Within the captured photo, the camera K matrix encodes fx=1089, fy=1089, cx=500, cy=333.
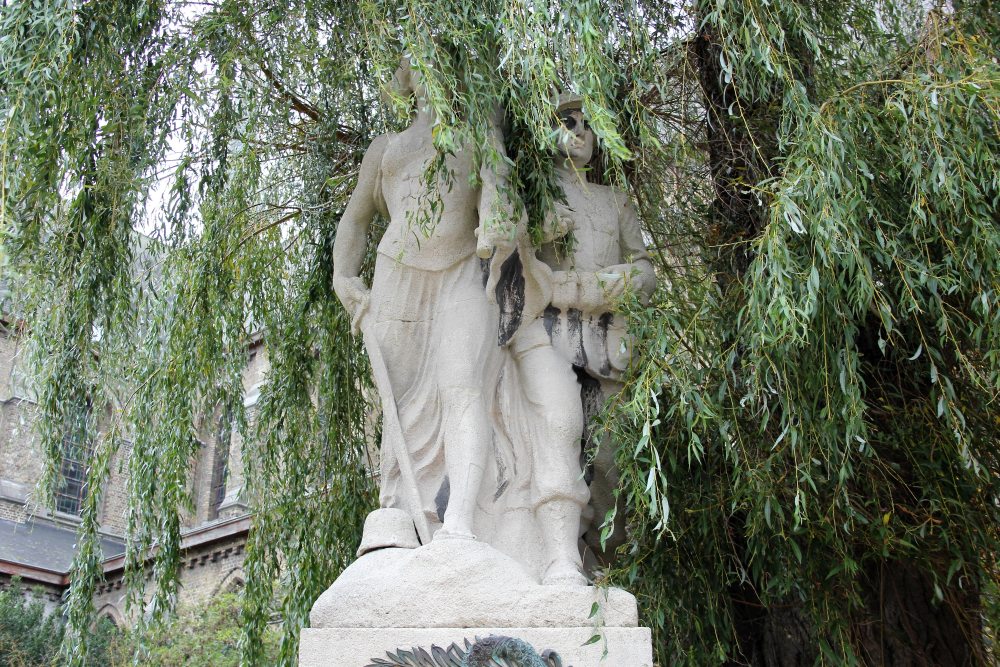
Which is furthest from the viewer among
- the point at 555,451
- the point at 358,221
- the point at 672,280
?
the point at 672,280

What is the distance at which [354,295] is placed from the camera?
453 centimetres

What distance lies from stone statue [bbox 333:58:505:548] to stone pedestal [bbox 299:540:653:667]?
301mm

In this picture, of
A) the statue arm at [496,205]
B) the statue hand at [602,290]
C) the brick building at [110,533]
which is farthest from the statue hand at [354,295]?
the brick building at [110,533]

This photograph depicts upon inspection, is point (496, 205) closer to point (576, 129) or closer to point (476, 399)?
point (476, 399)

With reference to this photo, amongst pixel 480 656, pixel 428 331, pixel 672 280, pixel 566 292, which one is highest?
pixel 672 280

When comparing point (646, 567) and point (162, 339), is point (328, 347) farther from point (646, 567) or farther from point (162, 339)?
point (646, 567)

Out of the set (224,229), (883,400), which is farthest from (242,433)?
(883,400)

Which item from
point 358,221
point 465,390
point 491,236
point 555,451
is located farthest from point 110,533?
point 491,236

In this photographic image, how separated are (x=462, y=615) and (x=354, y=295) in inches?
61.0

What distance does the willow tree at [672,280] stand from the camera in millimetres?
3783

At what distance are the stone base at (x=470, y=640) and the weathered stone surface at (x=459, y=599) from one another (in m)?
0.03

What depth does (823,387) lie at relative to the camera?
3.78m

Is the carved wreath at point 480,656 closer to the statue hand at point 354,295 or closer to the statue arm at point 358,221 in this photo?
the statue hand at point 354,295

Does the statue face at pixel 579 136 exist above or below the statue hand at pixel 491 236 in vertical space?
above
